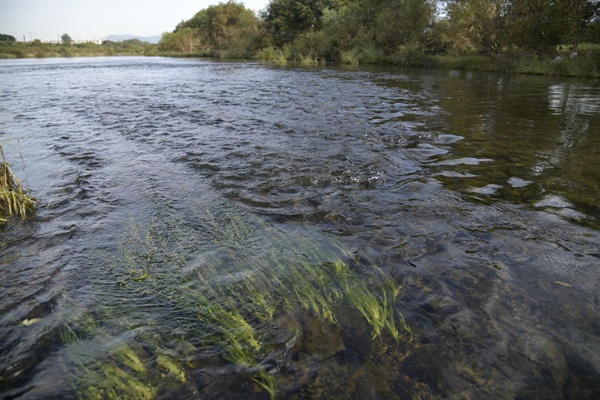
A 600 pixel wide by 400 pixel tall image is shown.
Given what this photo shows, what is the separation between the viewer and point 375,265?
10.7 feet

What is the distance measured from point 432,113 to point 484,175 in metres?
5.22

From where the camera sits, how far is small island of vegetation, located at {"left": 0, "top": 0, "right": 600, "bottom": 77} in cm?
2014

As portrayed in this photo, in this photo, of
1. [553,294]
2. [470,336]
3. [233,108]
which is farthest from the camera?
[233,108]

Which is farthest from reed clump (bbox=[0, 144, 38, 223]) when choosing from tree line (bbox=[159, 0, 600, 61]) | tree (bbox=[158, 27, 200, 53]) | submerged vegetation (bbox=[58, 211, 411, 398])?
tree (bbox=[158, 27, 200, 53])

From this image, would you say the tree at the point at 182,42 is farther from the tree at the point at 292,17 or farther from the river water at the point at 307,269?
the river water at the point at 307,269

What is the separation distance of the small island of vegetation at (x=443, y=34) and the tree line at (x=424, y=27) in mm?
49

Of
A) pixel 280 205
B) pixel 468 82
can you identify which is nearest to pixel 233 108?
pixel 280 205

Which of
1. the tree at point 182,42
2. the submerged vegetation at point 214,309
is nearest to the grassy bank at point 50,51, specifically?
the tree at point 182,42

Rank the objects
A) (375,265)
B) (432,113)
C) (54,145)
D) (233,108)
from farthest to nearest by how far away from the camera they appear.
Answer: (233,108), (432,113), (54,145), (375,265)

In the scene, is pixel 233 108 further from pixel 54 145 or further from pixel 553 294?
pixel 553 294

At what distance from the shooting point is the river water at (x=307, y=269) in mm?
2184

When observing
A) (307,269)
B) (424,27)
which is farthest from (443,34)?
(307,269)

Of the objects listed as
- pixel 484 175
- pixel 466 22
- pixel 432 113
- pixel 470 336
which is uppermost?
pixel 466 22

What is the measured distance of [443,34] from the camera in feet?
84.6
